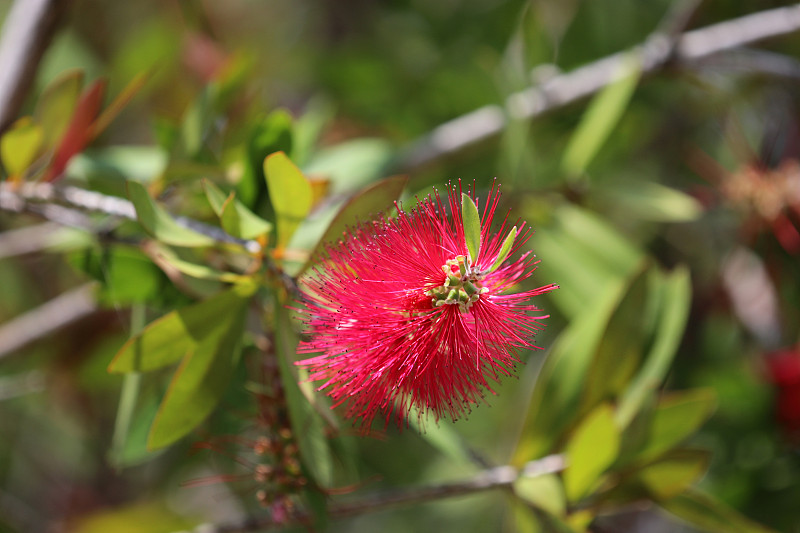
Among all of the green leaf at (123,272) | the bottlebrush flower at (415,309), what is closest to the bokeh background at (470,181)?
the green leaf at (123,272)

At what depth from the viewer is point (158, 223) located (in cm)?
69

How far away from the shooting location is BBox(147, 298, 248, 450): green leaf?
2.35 ft

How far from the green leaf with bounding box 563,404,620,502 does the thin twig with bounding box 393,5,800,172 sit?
2.13 ft

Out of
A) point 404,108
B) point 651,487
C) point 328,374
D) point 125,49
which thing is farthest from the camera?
point 404,108

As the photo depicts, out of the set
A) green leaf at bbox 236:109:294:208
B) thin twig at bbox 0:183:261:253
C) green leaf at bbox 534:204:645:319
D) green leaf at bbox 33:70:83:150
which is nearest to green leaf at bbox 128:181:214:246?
thin twig at bbox 0:183:261:253

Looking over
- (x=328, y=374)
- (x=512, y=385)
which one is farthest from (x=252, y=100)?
(x=512, y=385)

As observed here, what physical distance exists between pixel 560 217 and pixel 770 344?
2.65ft

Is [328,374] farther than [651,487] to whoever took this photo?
No

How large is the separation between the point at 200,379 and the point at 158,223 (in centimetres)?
19

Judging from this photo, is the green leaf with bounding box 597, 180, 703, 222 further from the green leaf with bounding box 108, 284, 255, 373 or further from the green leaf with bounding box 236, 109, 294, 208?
the green leaf with bounding box 108, 284, 255, 373

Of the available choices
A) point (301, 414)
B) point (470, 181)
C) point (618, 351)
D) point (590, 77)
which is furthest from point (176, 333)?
point (590, 77)

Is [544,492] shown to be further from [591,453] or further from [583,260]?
[583,260]

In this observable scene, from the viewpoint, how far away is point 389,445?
156 cm

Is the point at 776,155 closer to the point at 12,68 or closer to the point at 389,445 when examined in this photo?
the point at 389,445
